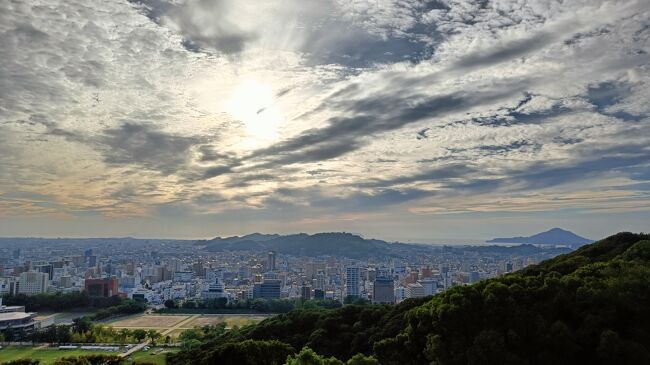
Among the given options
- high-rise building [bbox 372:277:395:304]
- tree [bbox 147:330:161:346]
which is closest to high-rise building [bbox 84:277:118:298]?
tree [bbox 147:330:161:346]

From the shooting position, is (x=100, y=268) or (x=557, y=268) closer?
(x=557, y=268)

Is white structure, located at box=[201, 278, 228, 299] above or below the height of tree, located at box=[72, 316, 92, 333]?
below

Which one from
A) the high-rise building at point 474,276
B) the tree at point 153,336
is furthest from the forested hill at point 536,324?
the high-rise building at point 474,276

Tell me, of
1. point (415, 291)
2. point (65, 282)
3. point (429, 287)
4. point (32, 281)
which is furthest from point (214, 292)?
point (429, 287)

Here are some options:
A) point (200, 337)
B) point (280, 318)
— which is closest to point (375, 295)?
point (200, 337)

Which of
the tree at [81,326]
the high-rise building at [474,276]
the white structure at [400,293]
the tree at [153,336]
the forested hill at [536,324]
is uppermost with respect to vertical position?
the forested hill at [536,324]

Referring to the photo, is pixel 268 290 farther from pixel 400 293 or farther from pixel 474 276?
pixel 474 276

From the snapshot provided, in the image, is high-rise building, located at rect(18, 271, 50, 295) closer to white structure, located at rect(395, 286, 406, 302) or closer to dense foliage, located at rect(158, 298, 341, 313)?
dense foliage, located at rect(158, 298, 341, 313)

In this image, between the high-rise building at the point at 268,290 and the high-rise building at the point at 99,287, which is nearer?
the high-rise building at the point at 99,287

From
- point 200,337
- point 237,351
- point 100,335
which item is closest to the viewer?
point 237,351

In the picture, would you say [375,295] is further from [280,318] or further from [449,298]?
[449,298]

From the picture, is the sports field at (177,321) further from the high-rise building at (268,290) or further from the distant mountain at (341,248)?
the distant mountain at (341,248)
